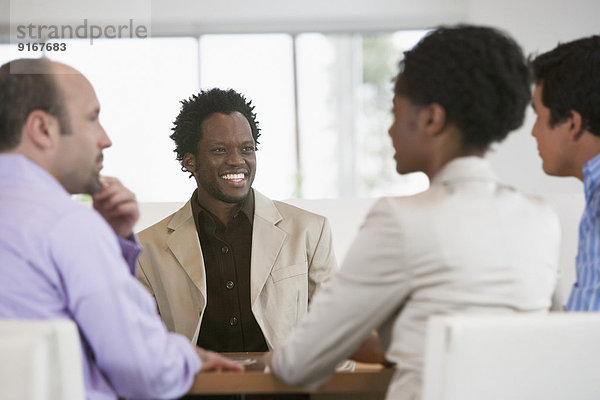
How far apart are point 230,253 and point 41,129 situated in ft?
3.80

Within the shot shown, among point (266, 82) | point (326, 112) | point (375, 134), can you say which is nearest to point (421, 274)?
point (266, 82)

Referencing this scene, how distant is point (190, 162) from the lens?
9.07 ft

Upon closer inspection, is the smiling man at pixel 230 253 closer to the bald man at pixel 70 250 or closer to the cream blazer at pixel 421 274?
the bald man at pixel 70 250

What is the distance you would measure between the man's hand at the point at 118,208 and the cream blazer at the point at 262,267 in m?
0.68

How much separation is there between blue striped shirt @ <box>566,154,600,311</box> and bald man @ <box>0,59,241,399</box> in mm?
815

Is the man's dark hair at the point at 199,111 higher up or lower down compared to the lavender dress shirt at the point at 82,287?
higher up

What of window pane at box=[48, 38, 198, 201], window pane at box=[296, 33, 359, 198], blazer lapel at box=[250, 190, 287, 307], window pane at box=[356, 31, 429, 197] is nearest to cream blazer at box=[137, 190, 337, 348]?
blazer lapel at box=[250, 190, 287, 307]

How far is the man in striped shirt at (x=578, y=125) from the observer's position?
170 cm

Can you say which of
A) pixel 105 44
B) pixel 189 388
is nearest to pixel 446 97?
pixel 189 388

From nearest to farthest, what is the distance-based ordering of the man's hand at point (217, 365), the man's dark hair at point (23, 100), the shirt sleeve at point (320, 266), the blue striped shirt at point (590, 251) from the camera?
1. the man's dark hair at point (23, 100)
2. the man's hand at point (217, 365)
3. the blue striped shirt at point (590, 251)
4. the shirt sleeve at point (320, 266)

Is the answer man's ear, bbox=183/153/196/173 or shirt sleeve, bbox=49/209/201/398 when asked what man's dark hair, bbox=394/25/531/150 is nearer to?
shirt sleeve, bbox=49/209/201/398

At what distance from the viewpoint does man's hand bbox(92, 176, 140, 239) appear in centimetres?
171

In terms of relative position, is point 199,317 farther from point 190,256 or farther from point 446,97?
point 446,97

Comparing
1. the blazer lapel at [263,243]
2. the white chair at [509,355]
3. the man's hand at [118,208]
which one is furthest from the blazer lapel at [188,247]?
the white chair at [509,355]
